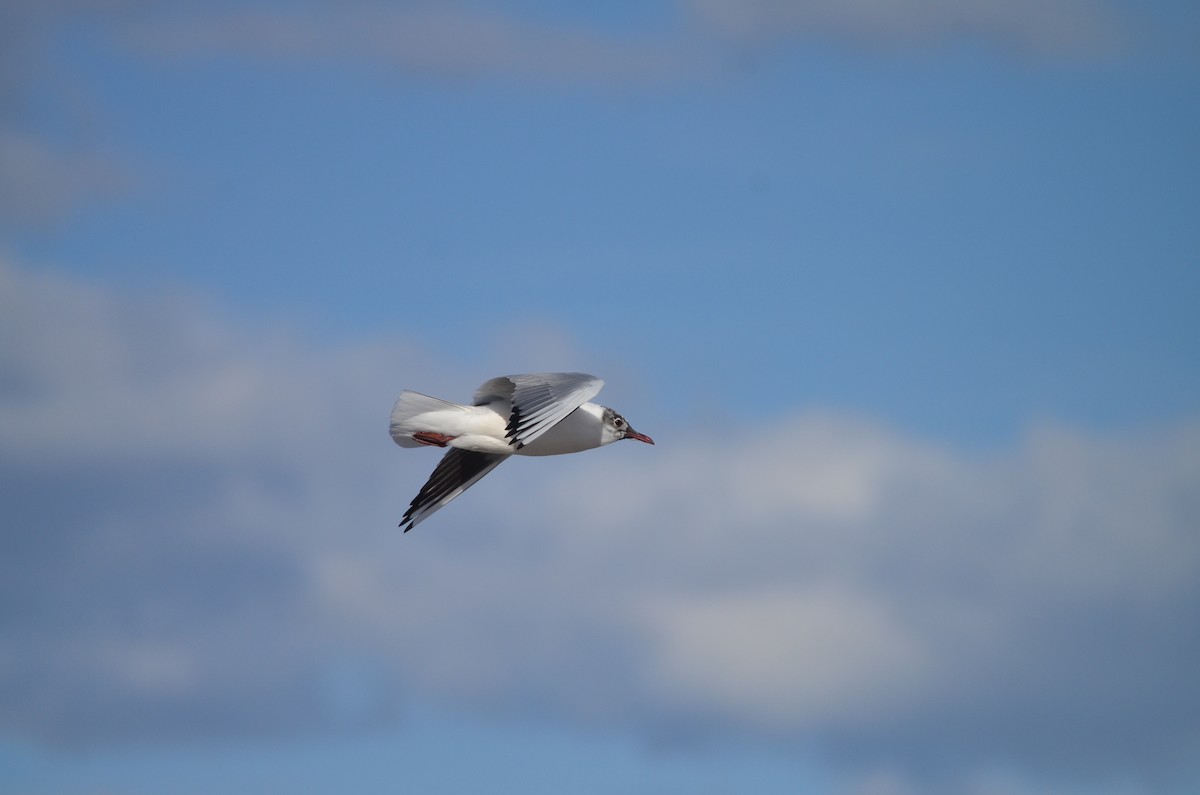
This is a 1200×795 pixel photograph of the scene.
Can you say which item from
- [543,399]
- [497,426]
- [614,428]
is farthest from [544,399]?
[614,428]

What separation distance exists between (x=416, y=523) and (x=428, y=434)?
1.07 m

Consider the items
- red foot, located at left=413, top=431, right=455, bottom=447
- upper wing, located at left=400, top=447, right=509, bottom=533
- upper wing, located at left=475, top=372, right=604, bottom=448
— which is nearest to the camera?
upper wing, located at left=475, top=372, right=604, bottom=448

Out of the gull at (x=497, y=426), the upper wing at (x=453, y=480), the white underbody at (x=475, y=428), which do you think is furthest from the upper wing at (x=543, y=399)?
the upper wing at (x=453, y=480)

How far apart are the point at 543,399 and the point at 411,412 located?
1966 millimetres

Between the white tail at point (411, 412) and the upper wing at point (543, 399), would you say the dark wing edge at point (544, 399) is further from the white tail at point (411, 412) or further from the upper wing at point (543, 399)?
the white tail at point (411, 412)

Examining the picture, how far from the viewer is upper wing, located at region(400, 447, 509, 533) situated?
58.3 feet

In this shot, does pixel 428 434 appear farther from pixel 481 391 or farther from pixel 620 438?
pixel 620 438

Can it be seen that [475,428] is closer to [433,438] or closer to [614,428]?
[433,438]

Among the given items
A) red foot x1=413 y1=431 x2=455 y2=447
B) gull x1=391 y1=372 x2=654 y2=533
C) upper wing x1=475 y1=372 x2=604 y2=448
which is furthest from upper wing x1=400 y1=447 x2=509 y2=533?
upper wing x1=475 y1=372 x2=604 y2=448

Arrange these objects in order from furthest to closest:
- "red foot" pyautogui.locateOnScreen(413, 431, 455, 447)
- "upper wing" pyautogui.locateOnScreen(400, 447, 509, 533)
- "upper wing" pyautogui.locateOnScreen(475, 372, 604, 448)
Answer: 1. "upper wing" pyautogui.locateOnScreen(400, 447, 509, 533)
2. "red foot" pyautogui.locateOnScreen(413, 431, 455, 447)
3. "upper wing" pyautogui.locateOnScreen(475, 372, 604, 448)

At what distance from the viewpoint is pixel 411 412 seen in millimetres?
17172

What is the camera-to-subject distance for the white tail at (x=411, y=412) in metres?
17.1

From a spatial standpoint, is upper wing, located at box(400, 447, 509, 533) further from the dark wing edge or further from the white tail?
the dark wing edge

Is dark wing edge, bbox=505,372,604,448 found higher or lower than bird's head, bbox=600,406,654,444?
lower
